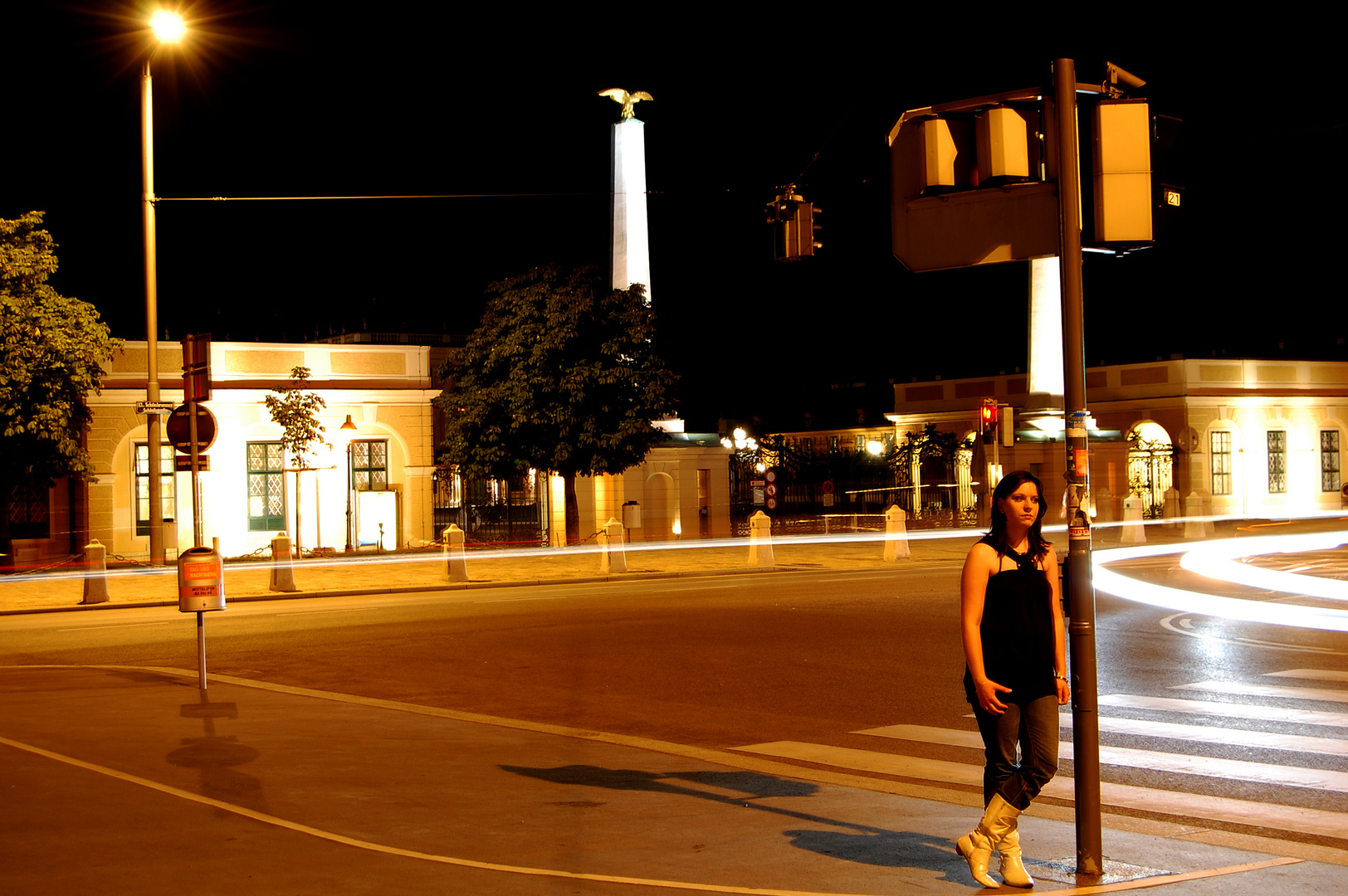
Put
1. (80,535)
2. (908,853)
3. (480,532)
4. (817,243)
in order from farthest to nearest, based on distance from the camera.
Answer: (480,532) → (80,535) → (817,243) → (908,853)

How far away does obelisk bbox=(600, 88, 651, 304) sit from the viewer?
1416 inches

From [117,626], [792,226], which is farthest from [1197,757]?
[117,626]

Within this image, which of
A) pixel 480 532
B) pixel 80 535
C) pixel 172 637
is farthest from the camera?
pixel 480 532

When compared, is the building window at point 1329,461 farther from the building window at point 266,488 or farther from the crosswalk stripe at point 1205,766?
the crosswalk stripe at point 1205,766

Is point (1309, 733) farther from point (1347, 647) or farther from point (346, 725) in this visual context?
point (346, 725)

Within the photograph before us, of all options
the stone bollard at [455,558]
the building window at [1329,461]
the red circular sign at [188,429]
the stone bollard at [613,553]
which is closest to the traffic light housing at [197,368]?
the red circular sign at [188,429]

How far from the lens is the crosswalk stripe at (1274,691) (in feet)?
34.5

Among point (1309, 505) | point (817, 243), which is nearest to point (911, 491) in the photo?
point (1309, 505)

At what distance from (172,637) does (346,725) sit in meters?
7.94

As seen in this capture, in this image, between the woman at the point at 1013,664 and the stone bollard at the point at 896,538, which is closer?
the woman at the point at 1013,664

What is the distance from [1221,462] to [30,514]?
4456cm

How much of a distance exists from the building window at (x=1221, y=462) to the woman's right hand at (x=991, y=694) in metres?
53.8

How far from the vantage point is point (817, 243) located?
2048 cm

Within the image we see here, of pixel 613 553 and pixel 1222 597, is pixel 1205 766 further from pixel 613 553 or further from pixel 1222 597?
pixel 613 553
